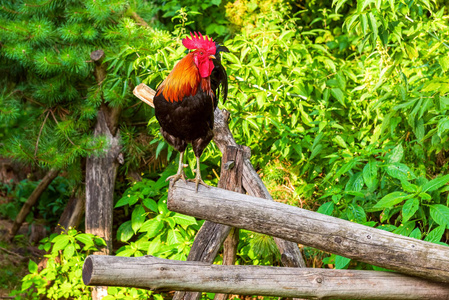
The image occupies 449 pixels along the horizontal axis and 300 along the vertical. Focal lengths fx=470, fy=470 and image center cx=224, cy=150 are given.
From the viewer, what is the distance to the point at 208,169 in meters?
4.26

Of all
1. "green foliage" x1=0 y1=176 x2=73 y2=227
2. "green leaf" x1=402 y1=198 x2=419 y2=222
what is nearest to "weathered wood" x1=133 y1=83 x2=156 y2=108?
"green leaf" x1=402 y1=198 x2=419 y2=222

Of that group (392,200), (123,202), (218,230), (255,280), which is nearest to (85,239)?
(123,202)

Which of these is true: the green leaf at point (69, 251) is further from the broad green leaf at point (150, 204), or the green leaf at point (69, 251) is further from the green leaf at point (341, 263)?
the green leaf at point (341, 263)

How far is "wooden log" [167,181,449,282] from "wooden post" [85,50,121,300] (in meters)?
2.02

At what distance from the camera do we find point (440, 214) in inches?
98.0

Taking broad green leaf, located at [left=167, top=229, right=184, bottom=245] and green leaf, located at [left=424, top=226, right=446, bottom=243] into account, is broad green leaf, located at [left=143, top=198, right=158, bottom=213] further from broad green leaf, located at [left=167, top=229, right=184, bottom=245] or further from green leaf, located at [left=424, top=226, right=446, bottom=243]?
green leaf, located at [left=424, top=226, right=446, bottom=243]

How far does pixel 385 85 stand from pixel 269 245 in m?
1.48

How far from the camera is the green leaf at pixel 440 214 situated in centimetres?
246

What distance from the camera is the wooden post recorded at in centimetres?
400

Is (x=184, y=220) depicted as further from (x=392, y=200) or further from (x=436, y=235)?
(x=436, y=235)

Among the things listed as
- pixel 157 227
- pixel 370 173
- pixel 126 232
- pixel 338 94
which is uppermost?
pixel 338 94

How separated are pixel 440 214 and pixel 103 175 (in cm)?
269

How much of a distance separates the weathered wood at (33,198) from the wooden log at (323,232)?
2.65m

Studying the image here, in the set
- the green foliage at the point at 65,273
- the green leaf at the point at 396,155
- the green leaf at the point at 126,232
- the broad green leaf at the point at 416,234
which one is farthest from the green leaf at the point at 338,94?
the green foliage at the point at 65,273
